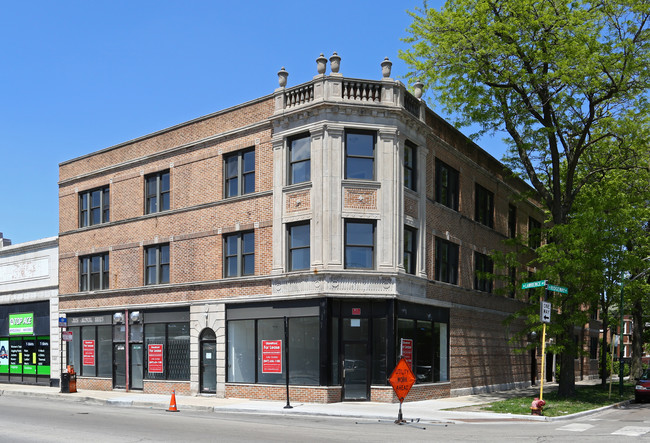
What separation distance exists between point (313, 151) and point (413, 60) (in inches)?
336

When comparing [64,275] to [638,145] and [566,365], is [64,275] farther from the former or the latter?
[638,145]

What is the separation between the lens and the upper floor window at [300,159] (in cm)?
2594

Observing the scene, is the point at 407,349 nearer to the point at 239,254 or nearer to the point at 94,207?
the point at 239,254

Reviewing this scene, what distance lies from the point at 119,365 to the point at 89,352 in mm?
2629

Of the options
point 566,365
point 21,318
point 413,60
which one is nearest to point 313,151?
point 413,60

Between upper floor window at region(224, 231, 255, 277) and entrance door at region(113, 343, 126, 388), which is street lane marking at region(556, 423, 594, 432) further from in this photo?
entrance door at region(113, 343, 126, 388)

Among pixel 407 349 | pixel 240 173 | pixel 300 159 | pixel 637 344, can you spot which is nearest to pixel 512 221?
pixel 407 349

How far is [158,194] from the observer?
3188cm

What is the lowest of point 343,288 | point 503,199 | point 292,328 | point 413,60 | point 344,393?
point 344,393

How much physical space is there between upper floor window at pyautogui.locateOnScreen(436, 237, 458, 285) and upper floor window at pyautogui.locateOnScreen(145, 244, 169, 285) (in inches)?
486

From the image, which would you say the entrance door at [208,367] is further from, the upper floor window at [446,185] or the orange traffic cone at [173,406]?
the upper floor window at [446,185]

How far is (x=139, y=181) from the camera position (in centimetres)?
3278

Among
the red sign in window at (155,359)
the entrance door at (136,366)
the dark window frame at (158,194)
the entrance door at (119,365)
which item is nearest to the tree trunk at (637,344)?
the red sign in window at (155,359)

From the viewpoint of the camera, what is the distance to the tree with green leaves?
89.5 ft
